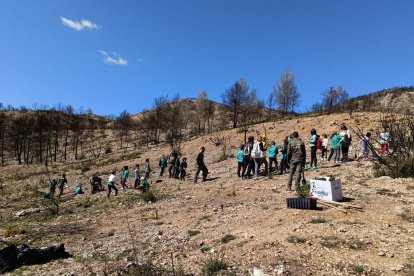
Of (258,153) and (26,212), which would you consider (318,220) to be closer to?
(258,153)

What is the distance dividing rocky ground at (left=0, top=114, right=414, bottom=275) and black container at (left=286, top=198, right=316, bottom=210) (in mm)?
183

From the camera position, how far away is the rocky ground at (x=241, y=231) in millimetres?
6875

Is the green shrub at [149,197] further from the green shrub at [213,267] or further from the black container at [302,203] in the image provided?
the green shrub at [213,267]

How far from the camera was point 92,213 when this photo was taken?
Answer: 1534cm

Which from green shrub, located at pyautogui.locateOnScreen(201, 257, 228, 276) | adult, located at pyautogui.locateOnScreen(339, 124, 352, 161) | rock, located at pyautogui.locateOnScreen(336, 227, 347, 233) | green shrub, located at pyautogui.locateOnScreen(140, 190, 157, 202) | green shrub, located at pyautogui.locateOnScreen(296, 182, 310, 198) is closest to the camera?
green shrub, located at pyautogui.locateOnScreen(201, 257, 228, 276)

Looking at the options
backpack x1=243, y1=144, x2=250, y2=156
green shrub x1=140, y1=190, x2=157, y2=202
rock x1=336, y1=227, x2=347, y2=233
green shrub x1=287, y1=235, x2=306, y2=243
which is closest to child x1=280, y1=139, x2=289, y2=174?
backpack x1=243, y1=144, x2=250, y2=156

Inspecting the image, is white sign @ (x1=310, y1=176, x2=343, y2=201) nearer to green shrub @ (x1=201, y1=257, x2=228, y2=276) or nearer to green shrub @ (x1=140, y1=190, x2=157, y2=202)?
green shrub @ (x1=201, y1=257, x2=228, y2=276)

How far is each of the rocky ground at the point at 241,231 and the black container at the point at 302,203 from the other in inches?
7.2

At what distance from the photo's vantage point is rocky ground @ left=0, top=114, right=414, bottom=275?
688 cm

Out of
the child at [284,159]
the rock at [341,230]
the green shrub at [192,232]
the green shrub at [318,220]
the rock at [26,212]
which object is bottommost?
the rock at [26,212]

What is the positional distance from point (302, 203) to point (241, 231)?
1.94 meters

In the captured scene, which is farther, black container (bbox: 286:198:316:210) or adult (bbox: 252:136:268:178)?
adult (bbox: 252:136:268:178)

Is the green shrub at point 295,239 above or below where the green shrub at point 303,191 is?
below

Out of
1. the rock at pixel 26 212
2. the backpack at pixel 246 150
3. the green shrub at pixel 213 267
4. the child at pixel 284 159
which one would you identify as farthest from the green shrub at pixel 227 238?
the rock at pixel 26 212
